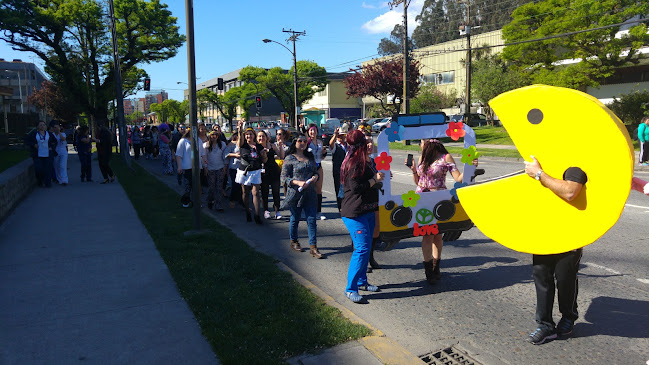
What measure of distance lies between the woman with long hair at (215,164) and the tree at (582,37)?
24.1m

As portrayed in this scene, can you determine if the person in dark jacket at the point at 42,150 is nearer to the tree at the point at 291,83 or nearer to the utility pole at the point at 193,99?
the utility pole at the point at 193,99

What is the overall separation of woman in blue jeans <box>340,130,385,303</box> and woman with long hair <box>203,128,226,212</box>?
5.29 metres

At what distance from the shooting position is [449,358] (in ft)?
12.0

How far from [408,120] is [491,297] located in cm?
205

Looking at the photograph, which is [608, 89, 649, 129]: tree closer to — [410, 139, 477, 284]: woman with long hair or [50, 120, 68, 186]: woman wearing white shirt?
[410, 139, 477, 284]: woman with long hair

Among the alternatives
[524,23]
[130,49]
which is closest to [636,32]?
[524,23]

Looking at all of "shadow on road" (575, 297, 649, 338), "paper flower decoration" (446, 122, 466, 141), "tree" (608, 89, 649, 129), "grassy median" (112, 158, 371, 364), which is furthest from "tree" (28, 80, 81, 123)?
"shadow on road" (575, 297, 649, 338)

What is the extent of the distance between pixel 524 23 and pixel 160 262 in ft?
108

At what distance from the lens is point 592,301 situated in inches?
182

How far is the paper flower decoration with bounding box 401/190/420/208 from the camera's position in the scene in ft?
17.3

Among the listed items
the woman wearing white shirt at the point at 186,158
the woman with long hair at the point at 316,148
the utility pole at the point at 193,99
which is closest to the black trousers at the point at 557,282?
the utility pole at the point at 193,99

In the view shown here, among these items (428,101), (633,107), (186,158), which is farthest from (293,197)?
(428,101)

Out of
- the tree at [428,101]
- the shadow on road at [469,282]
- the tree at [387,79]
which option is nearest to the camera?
the shadow on road at [469,282]

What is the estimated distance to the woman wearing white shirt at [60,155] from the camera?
13.8 meters
